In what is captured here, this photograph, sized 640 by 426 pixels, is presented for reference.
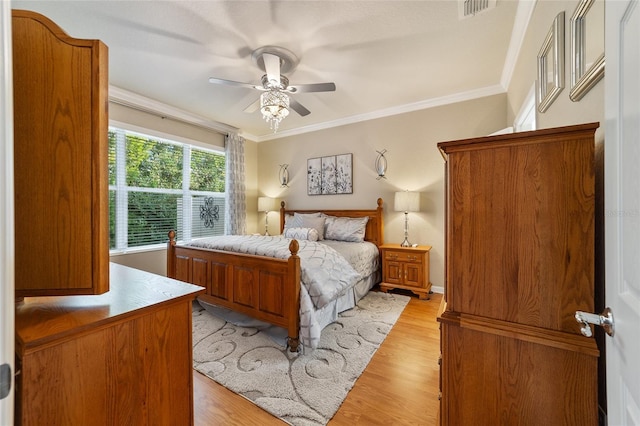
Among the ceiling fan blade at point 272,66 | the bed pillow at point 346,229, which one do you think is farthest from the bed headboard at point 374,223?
the ceiling fan blade at point 272,66

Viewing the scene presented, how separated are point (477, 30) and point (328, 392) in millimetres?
2998

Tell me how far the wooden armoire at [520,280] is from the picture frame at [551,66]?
0.84 m

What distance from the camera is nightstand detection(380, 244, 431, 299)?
3.37 metres

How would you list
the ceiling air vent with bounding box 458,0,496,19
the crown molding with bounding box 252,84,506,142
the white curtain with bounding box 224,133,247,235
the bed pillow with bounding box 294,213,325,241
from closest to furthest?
the ceiling air vent with bounding box 458,0,496,19, the crown molding with bounding box 252,84,506,142, the bed pillow with bounding box 294,213,325,241, the white curtain with bounding box 224,133,247,235

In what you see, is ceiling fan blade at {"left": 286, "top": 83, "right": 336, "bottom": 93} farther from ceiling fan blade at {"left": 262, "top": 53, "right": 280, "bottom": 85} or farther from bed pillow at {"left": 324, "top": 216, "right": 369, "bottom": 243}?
bed pillow at {"left": 324, "top": 216, "right": 369, "bottom": 243}

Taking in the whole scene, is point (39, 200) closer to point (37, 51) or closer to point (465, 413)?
point (37, 51)

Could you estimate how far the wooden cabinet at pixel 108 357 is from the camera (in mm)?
751

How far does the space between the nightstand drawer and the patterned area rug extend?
2.78 ft

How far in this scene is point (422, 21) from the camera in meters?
2.07

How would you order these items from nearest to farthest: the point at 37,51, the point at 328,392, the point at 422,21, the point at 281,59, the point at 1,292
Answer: the point at 1,292
the point at 37,51
the point at 328,392
the point at 422,21
the point at 281,59

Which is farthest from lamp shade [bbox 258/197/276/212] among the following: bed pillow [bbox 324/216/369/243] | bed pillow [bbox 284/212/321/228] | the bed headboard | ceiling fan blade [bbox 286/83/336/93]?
ceiling fan blade [bbox 286/83/336/93]

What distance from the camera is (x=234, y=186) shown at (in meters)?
4.63

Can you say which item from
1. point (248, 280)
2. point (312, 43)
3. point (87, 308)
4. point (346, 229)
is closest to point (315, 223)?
point (346, 229)

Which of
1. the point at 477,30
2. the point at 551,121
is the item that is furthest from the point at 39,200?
the point at 477,30
